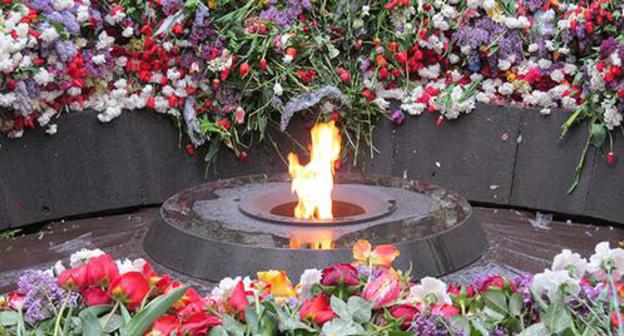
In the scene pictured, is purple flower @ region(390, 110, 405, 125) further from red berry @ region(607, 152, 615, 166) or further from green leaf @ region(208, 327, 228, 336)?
green leaf @ region(208, 327, 228, 336)

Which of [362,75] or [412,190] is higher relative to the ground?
[362,75]

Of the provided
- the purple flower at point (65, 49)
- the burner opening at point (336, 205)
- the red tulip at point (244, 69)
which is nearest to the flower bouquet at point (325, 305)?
the burner opening at point (336, 205)

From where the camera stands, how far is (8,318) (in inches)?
46.7

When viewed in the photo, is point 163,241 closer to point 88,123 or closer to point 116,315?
point 88,123

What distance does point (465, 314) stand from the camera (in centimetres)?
124

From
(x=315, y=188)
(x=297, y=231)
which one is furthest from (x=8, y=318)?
(x=315, y=188)

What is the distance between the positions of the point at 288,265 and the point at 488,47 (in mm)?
2192

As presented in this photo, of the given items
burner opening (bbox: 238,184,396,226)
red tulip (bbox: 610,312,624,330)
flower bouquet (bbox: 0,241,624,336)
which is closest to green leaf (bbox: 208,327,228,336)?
flower bouquet (bbox: 0,241,624,336)

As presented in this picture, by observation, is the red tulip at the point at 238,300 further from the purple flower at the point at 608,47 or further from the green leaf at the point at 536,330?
the purple flower at the point at 608,47

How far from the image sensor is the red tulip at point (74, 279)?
3.96ft

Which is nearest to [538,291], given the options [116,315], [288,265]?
[116,315]

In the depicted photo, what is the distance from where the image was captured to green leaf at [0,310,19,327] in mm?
1179

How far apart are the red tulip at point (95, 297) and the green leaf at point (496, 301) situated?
0.62m

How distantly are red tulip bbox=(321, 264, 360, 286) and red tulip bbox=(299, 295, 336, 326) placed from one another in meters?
0.05
